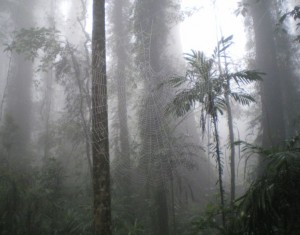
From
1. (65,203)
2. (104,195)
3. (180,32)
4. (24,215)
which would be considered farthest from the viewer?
(180,32)

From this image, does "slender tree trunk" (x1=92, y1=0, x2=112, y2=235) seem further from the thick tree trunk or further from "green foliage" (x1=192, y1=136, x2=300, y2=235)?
the thick tree trunk

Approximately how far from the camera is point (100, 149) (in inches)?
206

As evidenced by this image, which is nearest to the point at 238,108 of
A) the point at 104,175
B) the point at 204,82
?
the point at 204,82

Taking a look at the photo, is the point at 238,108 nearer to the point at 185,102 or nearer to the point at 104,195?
the point at 185,102

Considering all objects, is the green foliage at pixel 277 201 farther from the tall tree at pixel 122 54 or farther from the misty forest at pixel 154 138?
the tall tree at pixel 122 54

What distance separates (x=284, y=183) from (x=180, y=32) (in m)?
21.5

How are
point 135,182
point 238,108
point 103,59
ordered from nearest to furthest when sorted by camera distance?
point 103,59, point 135,182, point 238,108

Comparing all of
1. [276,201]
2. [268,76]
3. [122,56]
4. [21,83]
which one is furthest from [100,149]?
[21,83]

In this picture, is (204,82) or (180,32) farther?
(180,32)

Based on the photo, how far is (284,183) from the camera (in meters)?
3.73

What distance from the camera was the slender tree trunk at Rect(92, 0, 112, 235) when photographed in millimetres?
5121

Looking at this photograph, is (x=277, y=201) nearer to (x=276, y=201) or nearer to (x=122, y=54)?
(x=276, y=201)

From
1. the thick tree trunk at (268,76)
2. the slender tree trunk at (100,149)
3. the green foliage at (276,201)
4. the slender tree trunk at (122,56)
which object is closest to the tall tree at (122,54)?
the slender tree trunk at (122,56)

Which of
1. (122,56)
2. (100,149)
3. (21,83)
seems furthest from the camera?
(21,83)
